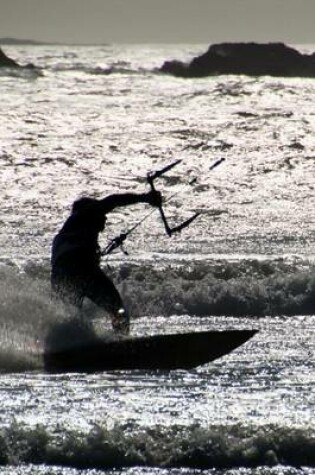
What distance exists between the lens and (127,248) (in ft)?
70.3

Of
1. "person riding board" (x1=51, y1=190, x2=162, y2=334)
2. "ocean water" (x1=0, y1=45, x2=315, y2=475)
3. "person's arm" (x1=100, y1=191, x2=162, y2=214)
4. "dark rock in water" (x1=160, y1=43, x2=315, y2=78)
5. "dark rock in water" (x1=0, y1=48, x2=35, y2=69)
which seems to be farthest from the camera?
"dark rock in water" (x1=160, y1=43, x2=315, y2=78)

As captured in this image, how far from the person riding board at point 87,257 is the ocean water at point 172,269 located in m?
0.32

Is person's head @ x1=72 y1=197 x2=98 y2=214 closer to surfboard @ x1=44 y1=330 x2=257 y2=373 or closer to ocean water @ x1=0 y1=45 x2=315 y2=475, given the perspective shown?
ocean water @ x1=0 y1=45 x2=315 y2=475

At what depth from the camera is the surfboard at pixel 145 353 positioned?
423 inches

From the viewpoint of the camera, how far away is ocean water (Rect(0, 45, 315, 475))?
317 inches

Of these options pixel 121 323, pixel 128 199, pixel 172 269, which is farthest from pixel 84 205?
pixel 172 269

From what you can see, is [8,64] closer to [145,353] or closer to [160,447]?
[145,353]

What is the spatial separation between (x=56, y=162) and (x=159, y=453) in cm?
2592

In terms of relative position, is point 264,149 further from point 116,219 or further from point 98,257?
point 98,257

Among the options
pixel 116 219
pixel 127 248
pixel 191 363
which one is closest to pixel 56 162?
pixel 116 219

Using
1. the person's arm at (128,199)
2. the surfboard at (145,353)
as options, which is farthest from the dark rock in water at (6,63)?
the surfboard at (145,353)

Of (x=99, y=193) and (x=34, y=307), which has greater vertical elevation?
(x=34, y=307)

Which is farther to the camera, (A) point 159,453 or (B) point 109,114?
(B) point 109,114

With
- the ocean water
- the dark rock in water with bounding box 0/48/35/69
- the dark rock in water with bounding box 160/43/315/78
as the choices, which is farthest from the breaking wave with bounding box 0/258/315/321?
the dark rock in water with bounding box 0/48/35/69
